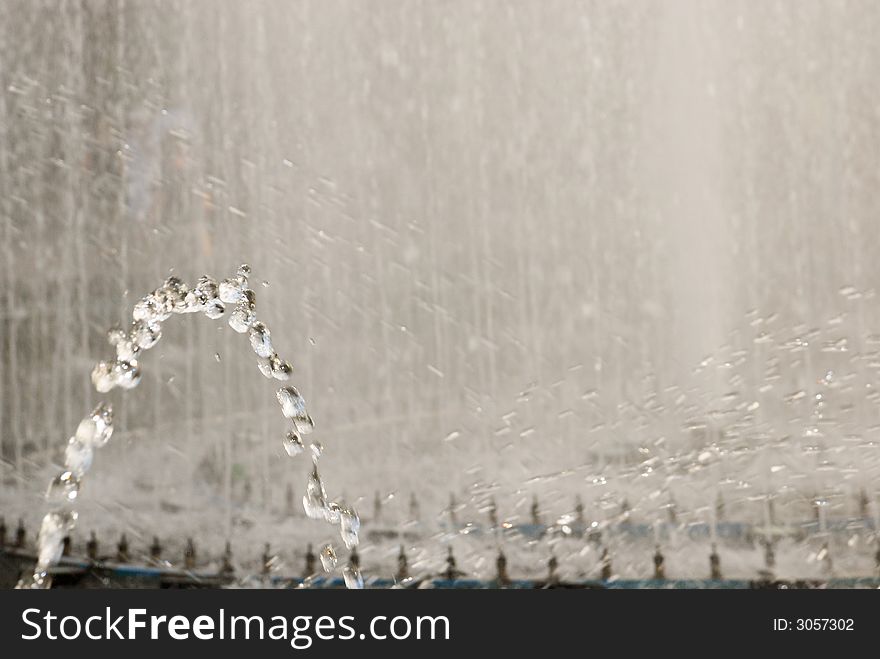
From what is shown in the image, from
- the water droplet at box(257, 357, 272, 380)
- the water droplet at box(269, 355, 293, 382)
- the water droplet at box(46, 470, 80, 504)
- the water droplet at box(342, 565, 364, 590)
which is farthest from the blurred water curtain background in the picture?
the water droplet at box(46, 470, 80, 504)

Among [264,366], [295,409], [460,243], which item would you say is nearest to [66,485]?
[295,409]

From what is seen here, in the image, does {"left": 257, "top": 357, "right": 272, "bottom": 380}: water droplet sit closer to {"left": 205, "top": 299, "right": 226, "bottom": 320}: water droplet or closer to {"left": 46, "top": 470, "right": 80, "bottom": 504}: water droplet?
{"left": 205, "top": 299, "right": 226, "bottom": 320}: water droplet

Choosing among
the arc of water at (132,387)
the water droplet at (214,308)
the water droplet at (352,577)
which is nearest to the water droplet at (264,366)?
the arc of water at (132,387)

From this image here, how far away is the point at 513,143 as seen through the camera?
4.89 m

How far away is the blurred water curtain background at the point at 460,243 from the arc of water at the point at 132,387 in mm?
160

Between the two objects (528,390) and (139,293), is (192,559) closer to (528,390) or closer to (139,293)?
(139,293)

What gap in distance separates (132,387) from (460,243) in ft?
5.90

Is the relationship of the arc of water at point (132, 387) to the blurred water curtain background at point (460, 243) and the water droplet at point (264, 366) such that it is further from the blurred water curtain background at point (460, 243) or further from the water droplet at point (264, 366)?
the blurred water curtain background at point (460, 243)

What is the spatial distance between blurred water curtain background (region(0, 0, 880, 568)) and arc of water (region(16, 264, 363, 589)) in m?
0.16

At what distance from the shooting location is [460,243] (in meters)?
4.71

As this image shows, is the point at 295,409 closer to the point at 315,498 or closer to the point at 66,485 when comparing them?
the point at 315,498

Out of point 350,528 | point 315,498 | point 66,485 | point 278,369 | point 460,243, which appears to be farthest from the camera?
point 460,243

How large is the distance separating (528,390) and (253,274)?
1.34m

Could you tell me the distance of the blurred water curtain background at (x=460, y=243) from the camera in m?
4.29
